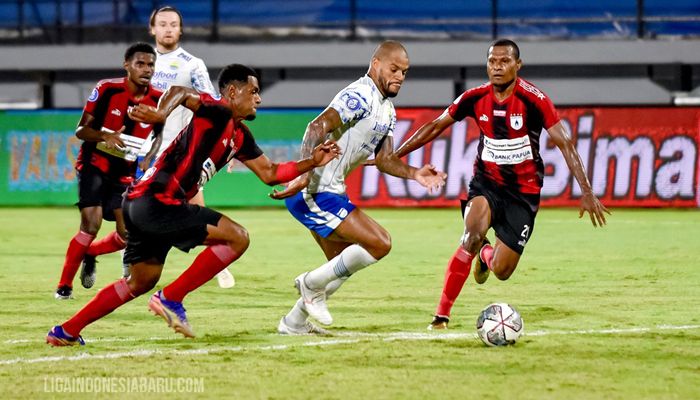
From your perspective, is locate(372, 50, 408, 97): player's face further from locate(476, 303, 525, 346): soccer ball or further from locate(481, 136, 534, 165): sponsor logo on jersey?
locate(476, 303, 525, 346): soccer ball

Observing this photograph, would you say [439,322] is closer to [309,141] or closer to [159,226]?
[309,141]

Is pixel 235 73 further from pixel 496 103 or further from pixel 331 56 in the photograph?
pixel 331 56

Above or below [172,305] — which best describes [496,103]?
above

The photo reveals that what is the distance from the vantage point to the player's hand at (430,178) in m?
7.88

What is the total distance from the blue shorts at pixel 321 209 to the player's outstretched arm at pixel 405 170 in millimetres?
427

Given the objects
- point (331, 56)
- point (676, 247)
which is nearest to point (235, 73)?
point (676, 247)

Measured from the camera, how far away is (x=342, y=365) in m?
6.73

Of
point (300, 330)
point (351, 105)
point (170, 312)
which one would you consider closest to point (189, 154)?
point (170, 312)

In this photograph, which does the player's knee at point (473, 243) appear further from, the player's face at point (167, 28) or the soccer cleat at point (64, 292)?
the player's face at point (167, 28)

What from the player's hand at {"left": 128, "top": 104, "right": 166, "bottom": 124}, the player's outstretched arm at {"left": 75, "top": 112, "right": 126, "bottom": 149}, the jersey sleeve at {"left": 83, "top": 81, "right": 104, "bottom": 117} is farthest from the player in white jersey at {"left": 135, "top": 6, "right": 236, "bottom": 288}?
the player's hand at {"left": 128, "top": 104, "right": 166, "bottom": 124}

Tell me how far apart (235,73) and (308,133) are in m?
0.66

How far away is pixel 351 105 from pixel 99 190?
3.21m

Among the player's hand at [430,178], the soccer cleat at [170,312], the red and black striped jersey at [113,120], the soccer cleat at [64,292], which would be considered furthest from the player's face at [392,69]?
the soccer cleat at [64,292]

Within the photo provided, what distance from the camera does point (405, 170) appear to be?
8.27m
